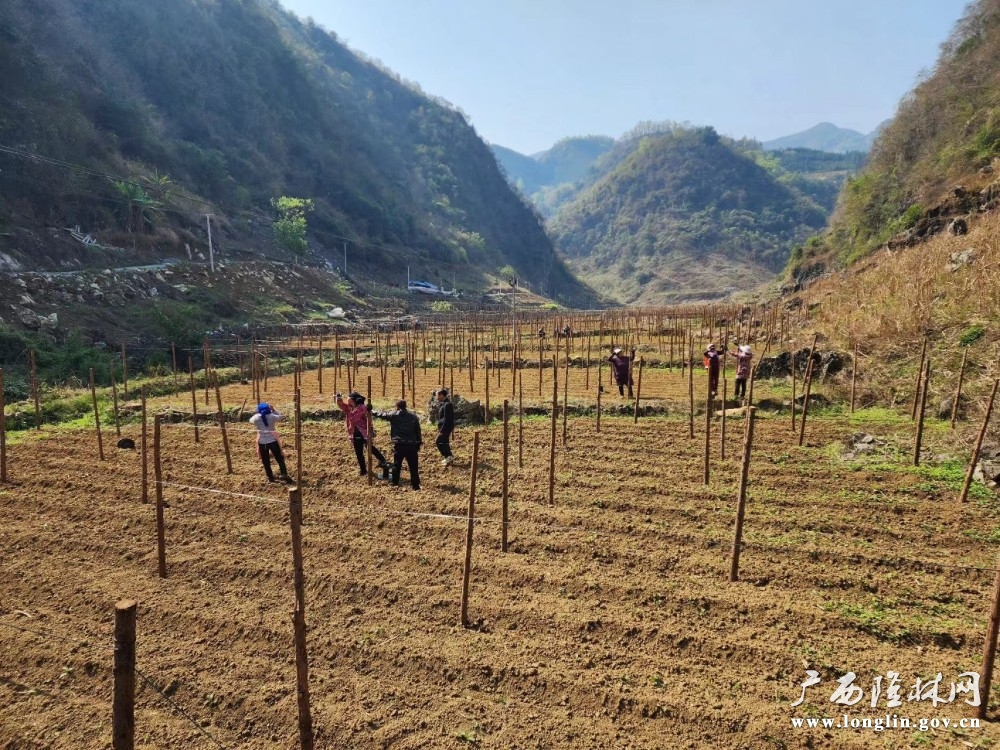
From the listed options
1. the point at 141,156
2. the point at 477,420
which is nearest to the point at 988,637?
the point at 477,420

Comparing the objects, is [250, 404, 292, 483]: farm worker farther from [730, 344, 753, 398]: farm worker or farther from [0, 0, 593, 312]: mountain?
[0, 0, 593, 312]: mountain

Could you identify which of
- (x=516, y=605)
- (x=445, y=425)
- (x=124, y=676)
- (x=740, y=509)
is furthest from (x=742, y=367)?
(x=124, y=676)

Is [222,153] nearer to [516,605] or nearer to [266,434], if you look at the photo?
[266,434]

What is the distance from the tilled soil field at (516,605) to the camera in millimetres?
3590

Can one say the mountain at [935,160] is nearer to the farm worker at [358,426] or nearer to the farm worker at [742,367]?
the farm worker at [742,367]

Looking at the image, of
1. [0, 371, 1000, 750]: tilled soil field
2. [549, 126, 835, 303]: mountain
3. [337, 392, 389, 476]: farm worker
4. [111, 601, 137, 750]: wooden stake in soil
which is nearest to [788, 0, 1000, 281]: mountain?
[0, 371, 1000, 750]: tilled soil field

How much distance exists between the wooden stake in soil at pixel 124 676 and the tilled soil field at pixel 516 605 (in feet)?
4.63

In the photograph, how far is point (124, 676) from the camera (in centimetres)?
233

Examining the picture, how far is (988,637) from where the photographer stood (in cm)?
340

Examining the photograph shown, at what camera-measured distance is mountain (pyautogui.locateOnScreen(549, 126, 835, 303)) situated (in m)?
85.2

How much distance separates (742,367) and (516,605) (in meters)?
7.94

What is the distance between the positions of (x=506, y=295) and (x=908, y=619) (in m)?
55.4

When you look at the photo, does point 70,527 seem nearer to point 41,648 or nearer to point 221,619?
point 41,648

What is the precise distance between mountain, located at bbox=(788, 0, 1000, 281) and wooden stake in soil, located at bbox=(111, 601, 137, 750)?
24.3 m
